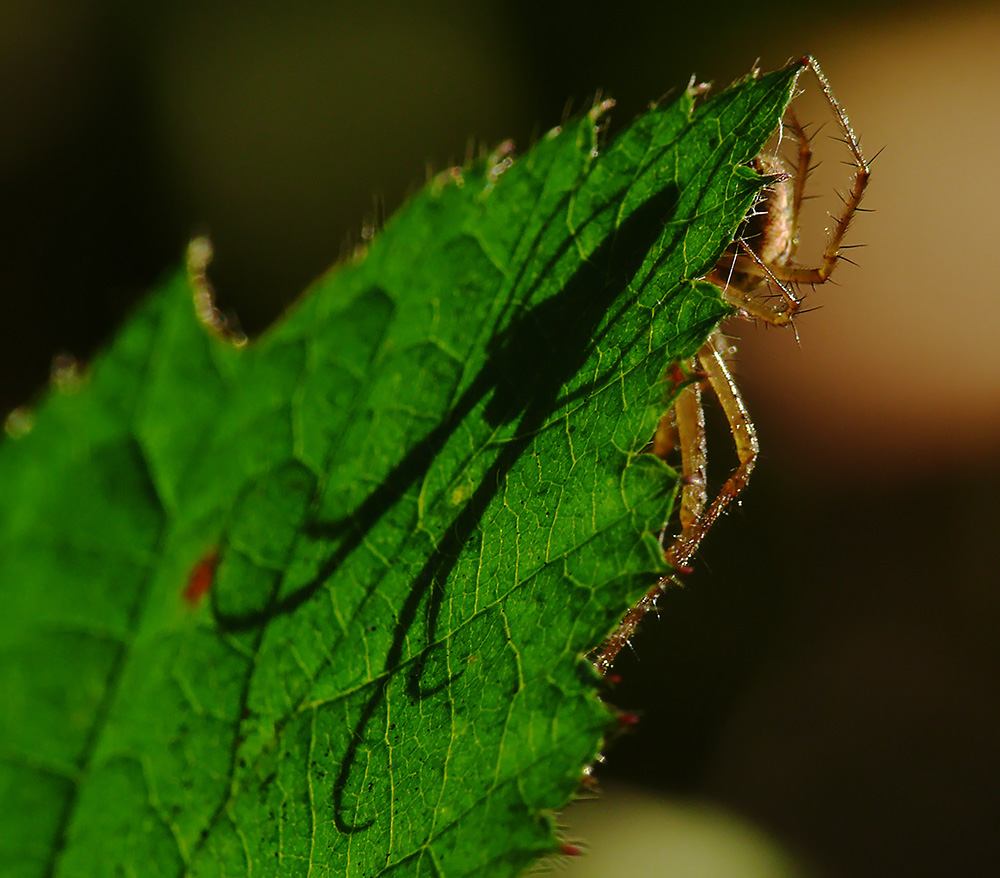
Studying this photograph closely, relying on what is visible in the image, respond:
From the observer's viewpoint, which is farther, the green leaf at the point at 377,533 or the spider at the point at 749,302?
the spider at the point at 749,302

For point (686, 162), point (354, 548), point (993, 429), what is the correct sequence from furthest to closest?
point (993, 429), point (686, 162), point (354, 548)

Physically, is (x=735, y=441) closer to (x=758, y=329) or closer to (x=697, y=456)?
(x=697, y=456)

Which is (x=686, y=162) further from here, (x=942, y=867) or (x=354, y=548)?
(x=942, y=867)

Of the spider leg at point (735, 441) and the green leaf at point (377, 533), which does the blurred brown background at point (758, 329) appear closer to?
the spider leg at point (735, 441)

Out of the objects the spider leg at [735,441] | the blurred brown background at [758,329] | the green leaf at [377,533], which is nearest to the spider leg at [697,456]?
the spider leg at [735,441]

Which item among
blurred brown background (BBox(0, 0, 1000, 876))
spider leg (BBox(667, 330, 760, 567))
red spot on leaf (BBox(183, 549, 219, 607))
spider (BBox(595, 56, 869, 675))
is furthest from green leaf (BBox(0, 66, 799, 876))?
blurred brown background (BBox(0, 0, 1000, 876))

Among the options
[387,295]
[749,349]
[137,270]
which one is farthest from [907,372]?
[387,295]

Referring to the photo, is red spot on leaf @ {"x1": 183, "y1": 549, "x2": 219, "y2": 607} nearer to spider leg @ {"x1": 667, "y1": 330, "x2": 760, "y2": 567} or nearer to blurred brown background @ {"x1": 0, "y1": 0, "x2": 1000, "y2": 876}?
spider leg @ {"x1": 667, "y1": 330, "x2": 760, "y2": 567}
